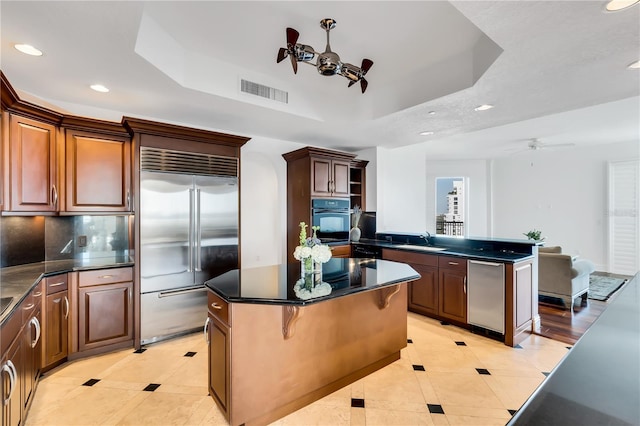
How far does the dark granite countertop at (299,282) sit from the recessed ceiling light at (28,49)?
6.92 ft

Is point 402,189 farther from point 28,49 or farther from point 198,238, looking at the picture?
point 28,49

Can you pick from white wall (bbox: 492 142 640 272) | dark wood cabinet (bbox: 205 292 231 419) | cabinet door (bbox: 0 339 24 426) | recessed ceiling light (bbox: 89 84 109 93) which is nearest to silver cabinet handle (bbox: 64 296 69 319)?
cabinet door (bbox: 0 339 24 426)

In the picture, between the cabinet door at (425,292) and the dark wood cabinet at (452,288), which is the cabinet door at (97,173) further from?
the dark wood cabinet at (452,288)

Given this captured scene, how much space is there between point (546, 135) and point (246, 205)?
573cm

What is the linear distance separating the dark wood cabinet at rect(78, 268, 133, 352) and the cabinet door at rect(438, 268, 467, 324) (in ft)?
11.7

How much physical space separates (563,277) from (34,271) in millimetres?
6166

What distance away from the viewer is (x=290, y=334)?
207 centimetres

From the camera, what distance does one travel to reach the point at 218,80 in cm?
296

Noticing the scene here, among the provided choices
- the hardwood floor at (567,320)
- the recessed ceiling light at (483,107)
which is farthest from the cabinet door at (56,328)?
the hardwood floor at (567,320)

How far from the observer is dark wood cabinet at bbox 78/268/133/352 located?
285cm

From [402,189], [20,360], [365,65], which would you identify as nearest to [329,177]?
[402,189]

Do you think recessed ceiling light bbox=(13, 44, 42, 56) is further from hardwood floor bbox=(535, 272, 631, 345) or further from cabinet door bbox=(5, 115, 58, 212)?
hardwood floor bbox=(535, 272, 631, 345)

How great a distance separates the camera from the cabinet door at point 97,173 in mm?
2945

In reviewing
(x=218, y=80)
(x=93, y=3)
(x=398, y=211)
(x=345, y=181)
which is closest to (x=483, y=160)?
(x=398, y=211)
